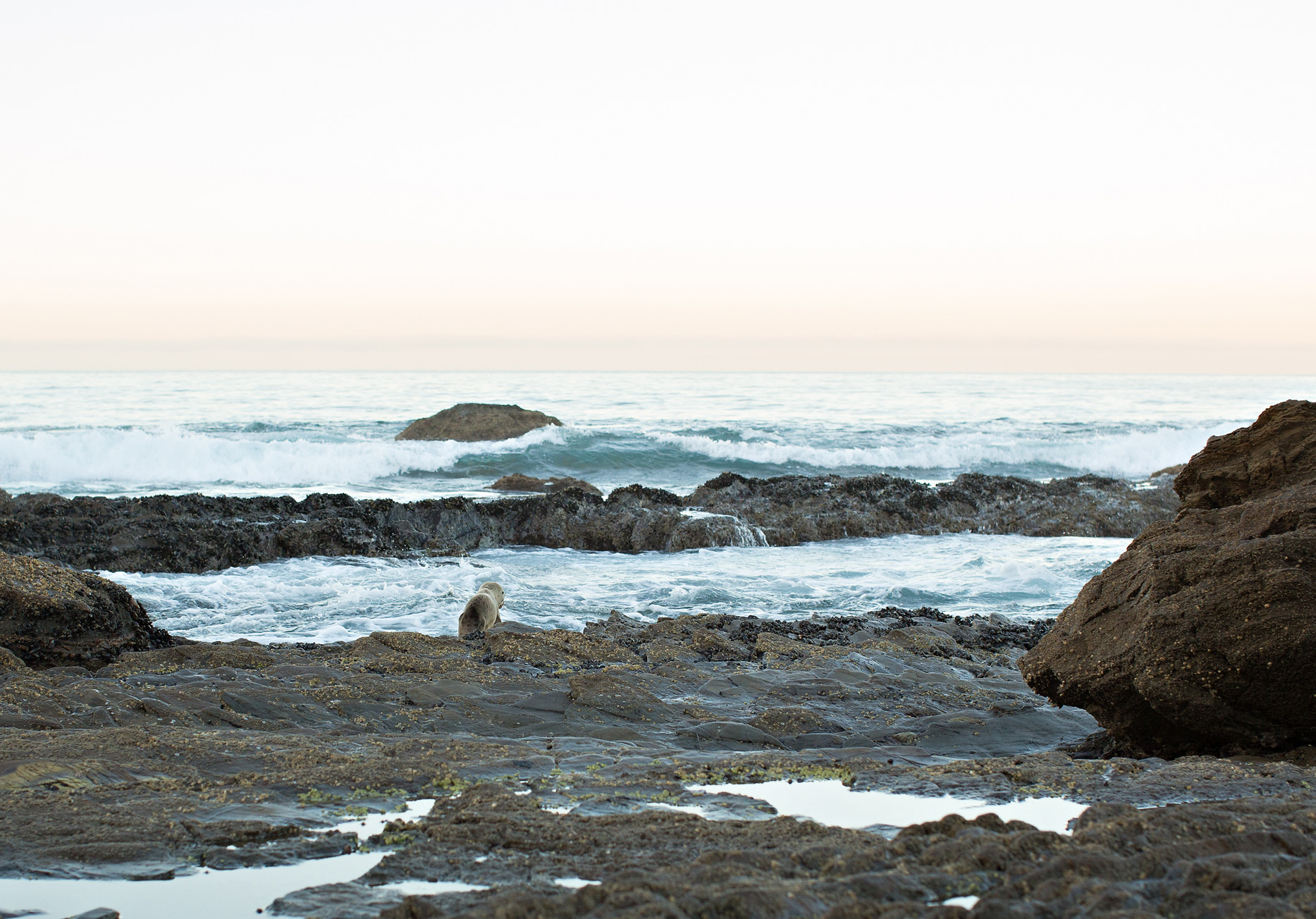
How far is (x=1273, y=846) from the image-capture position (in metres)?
2.55

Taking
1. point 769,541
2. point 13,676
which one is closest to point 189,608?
point 13,676

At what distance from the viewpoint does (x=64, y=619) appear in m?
5.99

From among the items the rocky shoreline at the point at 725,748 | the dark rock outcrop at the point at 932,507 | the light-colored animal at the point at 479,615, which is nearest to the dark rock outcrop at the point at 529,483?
the dark rock outcrop at the point at 932,507

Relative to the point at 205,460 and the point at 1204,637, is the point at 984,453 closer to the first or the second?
the point at 205,460

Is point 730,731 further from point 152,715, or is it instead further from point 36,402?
point 36,402

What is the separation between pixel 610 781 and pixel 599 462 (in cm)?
2455

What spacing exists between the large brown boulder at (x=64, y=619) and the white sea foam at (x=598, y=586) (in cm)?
175

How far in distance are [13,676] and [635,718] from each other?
11.0ft

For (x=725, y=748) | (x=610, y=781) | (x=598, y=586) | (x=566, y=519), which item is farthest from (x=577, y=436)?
(x=610, y=781)

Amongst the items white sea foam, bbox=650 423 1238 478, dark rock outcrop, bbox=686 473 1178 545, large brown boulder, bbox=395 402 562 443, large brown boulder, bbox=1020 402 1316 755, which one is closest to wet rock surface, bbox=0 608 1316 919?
large brown boulder, bbox=1020 402 1316 755

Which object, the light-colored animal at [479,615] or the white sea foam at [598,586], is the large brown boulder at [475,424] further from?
the light-colored animal at [479,615]

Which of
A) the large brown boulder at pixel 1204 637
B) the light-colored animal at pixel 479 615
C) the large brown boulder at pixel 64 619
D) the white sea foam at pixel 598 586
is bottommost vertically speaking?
the white sea foam at pixel 598 586

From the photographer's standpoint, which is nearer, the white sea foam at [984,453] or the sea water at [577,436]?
the sea water at [577,436]

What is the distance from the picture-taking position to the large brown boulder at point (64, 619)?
5805mm
